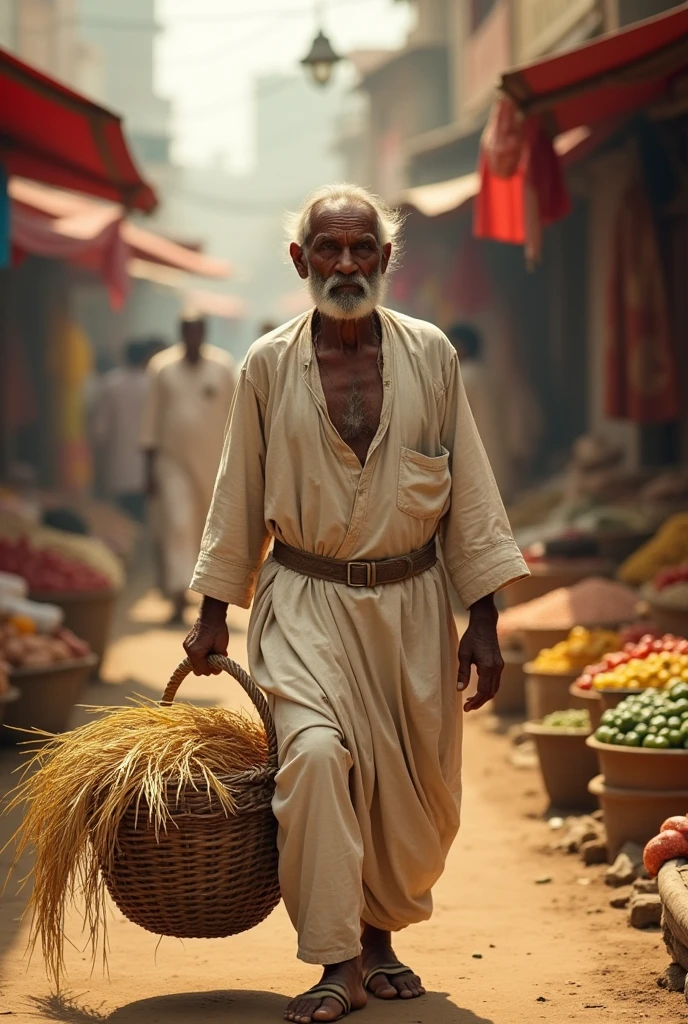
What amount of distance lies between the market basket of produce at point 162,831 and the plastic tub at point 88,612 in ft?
17.4

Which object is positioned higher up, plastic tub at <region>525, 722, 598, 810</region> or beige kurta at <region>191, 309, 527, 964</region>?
beige kurta at <region>191, 309, 527, 964</region>

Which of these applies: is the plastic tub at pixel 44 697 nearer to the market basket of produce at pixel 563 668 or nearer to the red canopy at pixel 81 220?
the market basket of produce at pixel 563 668

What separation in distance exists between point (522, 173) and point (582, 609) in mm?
2244

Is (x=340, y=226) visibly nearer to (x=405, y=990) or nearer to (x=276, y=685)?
(x=276, y=685)

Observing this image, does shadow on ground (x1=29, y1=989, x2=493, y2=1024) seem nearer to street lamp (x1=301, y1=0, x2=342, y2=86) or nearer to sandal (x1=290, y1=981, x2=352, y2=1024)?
sandal (x1=290, y1=981, x2=352, y2=1024)

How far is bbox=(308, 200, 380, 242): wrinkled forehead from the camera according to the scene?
4.46 metres

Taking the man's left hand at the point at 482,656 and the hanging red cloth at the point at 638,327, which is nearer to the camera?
the man's left hand at the point at 482,656

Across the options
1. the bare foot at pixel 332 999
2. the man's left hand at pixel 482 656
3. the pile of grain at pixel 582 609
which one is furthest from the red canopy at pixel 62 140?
the bare foot at pixel 332 999

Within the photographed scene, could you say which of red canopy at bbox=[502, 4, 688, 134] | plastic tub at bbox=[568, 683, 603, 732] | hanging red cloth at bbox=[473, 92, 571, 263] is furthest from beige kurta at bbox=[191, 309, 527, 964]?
hanging red cloth at bbox=[473, 92, 571, 263]

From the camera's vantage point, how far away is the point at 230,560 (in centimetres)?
457

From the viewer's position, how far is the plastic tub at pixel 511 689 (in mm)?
8812

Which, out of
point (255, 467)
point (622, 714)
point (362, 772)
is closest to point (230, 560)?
point (255, 467)

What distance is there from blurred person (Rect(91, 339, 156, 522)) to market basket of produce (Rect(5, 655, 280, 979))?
14.1 m

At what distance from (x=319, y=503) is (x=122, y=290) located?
844 centimetres
